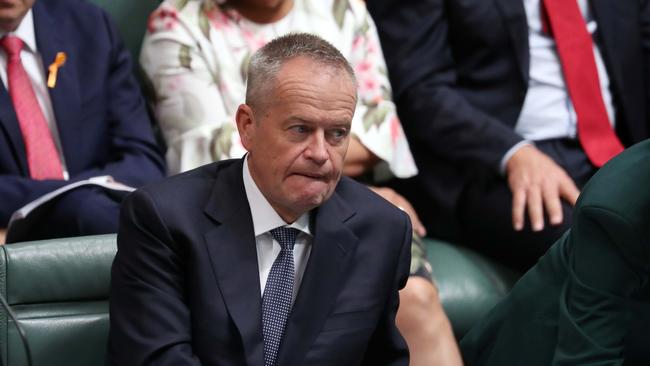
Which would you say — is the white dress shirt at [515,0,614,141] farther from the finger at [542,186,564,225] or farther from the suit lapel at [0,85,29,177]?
the suit lapel at [0,85,29,177]

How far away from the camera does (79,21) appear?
→ 2217mm

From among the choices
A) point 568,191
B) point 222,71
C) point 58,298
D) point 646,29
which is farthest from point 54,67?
point 646,29

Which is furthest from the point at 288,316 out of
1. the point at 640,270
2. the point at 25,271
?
the point at 640,270

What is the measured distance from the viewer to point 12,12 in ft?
6.75

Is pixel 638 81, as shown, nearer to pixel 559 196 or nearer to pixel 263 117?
pixel 559 196

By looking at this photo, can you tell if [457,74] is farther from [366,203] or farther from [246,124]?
[246,124]

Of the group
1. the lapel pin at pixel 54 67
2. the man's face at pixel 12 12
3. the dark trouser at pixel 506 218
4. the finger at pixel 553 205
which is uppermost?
the man's face at pixel 12 12

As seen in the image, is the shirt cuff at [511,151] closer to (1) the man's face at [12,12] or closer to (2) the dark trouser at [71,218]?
(2) the dark trouser at [71,218]

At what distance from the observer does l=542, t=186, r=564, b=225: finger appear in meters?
2.25

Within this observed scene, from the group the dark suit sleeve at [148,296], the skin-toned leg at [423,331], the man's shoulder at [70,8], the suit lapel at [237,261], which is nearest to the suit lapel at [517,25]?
the skin-toned leg at [423,331]

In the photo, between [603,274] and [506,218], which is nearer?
[603,274]

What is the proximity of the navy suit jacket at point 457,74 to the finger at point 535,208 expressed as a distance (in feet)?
0.41

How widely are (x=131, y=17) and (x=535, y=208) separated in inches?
37.8

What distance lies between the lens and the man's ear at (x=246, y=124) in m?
1.55
